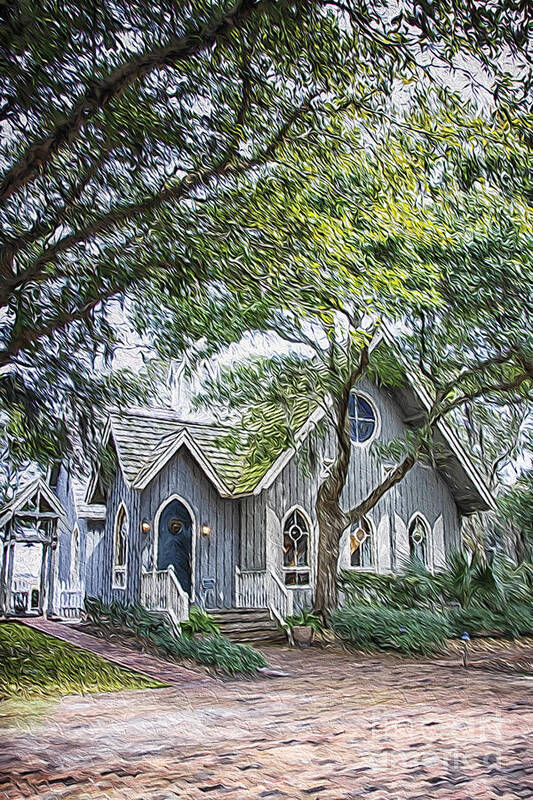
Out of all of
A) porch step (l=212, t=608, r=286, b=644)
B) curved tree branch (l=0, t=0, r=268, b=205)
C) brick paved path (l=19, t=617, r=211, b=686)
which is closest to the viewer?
curved tree branch (l=0, t=0, r=268, b=205)

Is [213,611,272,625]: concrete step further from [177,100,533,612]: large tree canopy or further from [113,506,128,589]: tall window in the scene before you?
[113,506,128,589]: tall window

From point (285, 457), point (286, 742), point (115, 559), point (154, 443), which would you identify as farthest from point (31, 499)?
point (286, 742)

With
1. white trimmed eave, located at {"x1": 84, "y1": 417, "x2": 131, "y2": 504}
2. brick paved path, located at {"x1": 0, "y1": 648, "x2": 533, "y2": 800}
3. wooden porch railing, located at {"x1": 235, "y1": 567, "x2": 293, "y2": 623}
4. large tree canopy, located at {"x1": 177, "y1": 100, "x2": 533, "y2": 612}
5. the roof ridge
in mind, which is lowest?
brick paved path, located at {"x1": 0, "y1": 648, "x2": 533, "y2": 800}

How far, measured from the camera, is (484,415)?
4.71 metres

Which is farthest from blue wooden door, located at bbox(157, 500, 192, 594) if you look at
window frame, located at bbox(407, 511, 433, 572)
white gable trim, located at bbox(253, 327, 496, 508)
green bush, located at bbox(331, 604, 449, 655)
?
window frame, located at bbox(407, 511, 433, 572)

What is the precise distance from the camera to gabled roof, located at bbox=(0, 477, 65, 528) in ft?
13.0

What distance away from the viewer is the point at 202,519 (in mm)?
4371

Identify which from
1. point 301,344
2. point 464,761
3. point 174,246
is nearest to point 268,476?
point 301,344

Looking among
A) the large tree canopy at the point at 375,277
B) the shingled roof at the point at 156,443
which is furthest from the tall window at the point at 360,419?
the shingled roof at the point at 156,443

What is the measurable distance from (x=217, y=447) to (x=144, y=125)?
5.99 feet

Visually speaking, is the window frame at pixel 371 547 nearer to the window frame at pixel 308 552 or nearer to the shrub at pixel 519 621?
the window frame at pixel 308 552

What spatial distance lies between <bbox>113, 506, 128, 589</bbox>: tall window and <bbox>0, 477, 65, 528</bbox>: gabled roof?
0.33 meters

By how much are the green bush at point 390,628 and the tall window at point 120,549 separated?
1267 mm

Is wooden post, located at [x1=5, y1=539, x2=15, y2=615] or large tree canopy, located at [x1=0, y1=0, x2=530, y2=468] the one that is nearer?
large tree canopy, located at [x1=0, y1=0, x2=530, y2=468]
